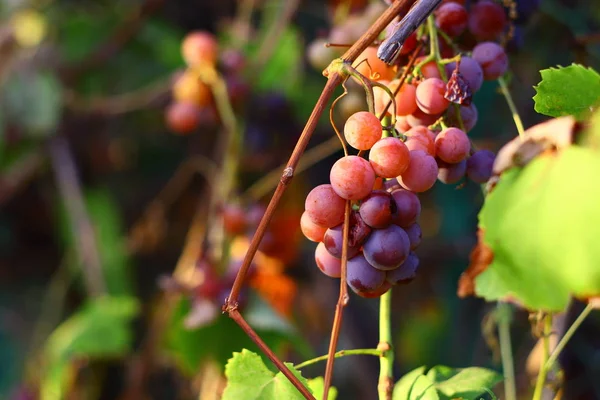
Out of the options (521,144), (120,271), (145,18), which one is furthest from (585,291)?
(145,18)

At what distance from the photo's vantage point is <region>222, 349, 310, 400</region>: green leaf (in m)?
0.50

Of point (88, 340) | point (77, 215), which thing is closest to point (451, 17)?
point (88, 340)

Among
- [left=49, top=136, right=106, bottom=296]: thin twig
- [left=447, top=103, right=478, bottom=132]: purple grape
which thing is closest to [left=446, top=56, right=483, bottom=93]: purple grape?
[left=447, top=103, right=478, bottom=132]: purple grape

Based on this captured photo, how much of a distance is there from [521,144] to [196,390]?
2.47 feet

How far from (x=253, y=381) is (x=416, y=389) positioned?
129 mm

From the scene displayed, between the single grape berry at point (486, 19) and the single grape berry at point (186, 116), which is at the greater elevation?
the single grape berry at point (186, 116)

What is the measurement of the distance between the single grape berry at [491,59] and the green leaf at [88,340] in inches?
29.6

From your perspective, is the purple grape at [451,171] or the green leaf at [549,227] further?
the purple grape at [451,171]

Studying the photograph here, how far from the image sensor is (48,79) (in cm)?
135

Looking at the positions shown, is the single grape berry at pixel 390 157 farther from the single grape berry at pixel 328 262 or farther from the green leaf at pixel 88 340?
the green leaf at pixel 88 340

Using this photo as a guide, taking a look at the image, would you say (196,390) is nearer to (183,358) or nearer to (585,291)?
(183,358)

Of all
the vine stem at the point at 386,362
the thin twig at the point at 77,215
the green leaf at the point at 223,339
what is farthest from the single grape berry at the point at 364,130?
the thin twig at the point at 77,215

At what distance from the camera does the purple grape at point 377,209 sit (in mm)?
450

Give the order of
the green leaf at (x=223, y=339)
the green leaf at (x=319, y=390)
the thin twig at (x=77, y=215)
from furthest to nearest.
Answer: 1. the thin twig at (x=77, y=215)
2. the green leaf at (x=223, y=339)
3. the green leaf at (x=319, y=390)
